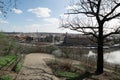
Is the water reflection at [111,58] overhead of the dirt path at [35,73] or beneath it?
beneath

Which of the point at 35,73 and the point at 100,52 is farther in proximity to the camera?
the point at 100,52

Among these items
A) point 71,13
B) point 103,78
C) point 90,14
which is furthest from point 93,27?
point 103,78

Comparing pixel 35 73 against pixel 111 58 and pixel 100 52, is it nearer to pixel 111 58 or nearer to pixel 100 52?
pixel 100 52

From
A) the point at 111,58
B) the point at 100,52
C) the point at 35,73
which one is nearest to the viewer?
the point at 35,73

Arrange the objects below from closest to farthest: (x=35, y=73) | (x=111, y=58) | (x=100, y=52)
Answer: (x=35, y=73), (x=100, y=52), (x=111, y=58)

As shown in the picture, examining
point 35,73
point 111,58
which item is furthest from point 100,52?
point 111,58

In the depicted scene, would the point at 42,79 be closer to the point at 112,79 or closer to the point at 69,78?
the point at 69,78

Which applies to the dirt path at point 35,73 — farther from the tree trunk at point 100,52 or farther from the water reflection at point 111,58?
the water reflection at point 111,58

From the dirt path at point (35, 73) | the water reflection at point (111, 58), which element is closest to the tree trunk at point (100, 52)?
the dirt path at point (35, 73)

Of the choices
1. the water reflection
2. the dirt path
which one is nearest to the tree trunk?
the dirt path

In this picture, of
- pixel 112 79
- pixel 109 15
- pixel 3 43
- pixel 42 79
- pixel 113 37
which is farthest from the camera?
pixel 3 43

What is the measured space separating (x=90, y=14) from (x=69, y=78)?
543cm

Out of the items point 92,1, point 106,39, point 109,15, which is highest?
point 92,1

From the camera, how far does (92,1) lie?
17.6 meters
